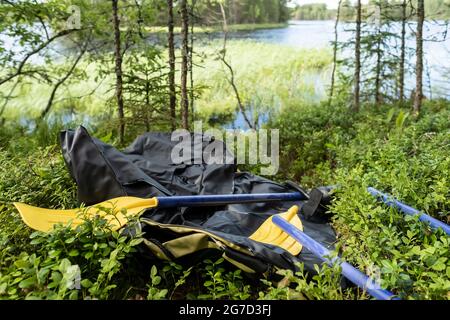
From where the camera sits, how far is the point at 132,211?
7.02ft

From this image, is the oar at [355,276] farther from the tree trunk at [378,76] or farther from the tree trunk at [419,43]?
the tree trunk at [378,76]

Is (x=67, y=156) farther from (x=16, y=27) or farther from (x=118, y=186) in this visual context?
(x=16, y=27)

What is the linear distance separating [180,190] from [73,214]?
900mm

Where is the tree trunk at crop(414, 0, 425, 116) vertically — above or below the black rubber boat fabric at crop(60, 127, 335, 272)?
above

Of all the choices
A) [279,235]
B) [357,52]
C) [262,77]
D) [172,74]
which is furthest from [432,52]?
[279,235]

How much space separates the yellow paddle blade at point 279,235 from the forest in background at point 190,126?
9.3 inches

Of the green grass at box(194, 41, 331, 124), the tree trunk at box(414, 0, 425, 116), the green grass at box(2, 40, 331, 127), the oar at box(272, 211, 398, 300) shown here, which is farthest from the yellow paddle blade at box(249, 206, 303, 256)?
the green grass at box(194, 41, 331, 124)

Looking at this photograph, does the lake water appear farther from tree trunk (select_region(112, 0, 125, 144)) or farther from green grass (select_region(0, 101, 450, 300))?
green grass (select_region(0, 101, 450, 300))

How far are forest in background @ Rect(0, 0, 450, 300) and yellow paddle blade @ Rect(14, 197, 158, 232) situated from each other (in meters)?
0.07

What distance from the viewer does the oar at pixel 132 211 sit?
1875 mm

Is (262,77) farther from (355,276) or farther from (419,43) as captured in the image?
(355,276)

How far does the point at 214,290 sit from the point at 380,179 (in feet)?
4.82

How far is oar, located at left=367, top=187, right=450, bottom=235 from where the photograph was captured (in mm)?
1819
